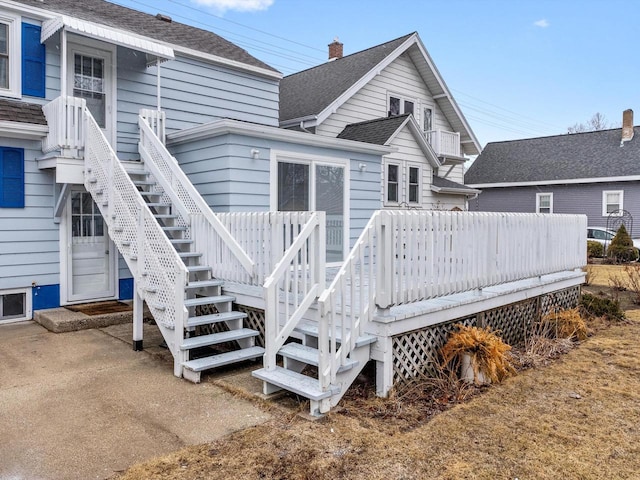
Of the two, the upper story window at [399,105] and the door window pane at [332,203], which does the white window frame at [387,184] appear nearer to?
the upper story window at [399,105]

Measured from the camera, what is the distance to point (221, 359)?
511 centimetres

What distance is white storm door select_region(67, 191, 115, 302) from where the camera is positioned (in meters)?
8.08

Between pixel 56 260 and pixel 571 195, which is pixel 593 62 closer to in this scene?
pixel 571 195

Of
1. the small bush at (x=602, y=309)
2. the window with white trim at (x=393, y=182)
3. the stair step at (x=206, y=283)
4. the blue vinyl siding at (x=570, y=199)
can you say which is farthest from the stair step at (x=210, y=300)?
the blue vinyl siding at (x=570, y=199)

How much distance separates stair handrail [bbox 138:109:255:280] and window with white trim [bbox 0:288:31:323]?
2788 millimetres

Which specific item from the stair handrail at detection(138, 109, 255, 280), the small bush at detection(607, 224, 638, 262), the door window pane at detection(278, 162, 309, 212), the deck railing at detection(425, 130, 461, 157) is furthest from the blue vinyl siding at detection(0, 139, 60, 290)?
the small bush at detection(607, 224, 638, 262)

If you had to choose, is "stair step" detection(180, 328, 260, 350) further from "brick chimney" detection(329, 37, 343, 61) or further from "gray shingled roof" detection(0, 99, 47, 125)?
"brick chimney" detection(329, 37, 343, 61)

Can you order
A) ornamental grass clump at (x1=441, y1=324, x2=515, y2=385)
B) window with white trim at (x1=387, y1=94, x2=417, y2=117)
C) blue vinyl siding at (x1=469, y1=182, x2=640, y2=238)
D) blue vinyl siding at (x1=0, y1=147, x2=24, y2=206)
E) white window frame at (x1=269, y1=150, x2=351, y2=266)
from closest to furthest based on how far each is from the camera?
ornamental grass clump at (x1=441, y1=324, x2=515, y2=385) < blue vinyl siding at (x1=0, y1=147, x2=24, y2=206) < white window frame at (x1=269, y1=150, x2=351, y2=266) < window with white trim at (x1=387, y1=94, x2=417, y2=117) < blue vinyl siding at (x1=469, y1=182, x2=640, y2=238)

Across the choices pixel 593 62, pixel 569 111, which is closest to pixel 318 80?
pixel 593 62

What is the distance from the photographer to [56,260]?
7.88 meters

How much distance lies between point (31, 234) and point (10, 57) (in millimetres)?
2688

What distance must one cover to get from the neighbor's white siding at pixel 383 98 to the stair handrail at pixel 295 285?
9.11 meters

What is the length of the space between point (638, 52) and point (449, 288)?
29406 millimetres

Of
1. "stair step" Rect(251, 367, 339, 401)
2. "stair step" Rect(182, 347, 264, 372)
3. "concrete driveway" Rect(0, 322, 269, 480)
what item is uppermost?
"stair step" Rect(251, 367, 339, 401)
